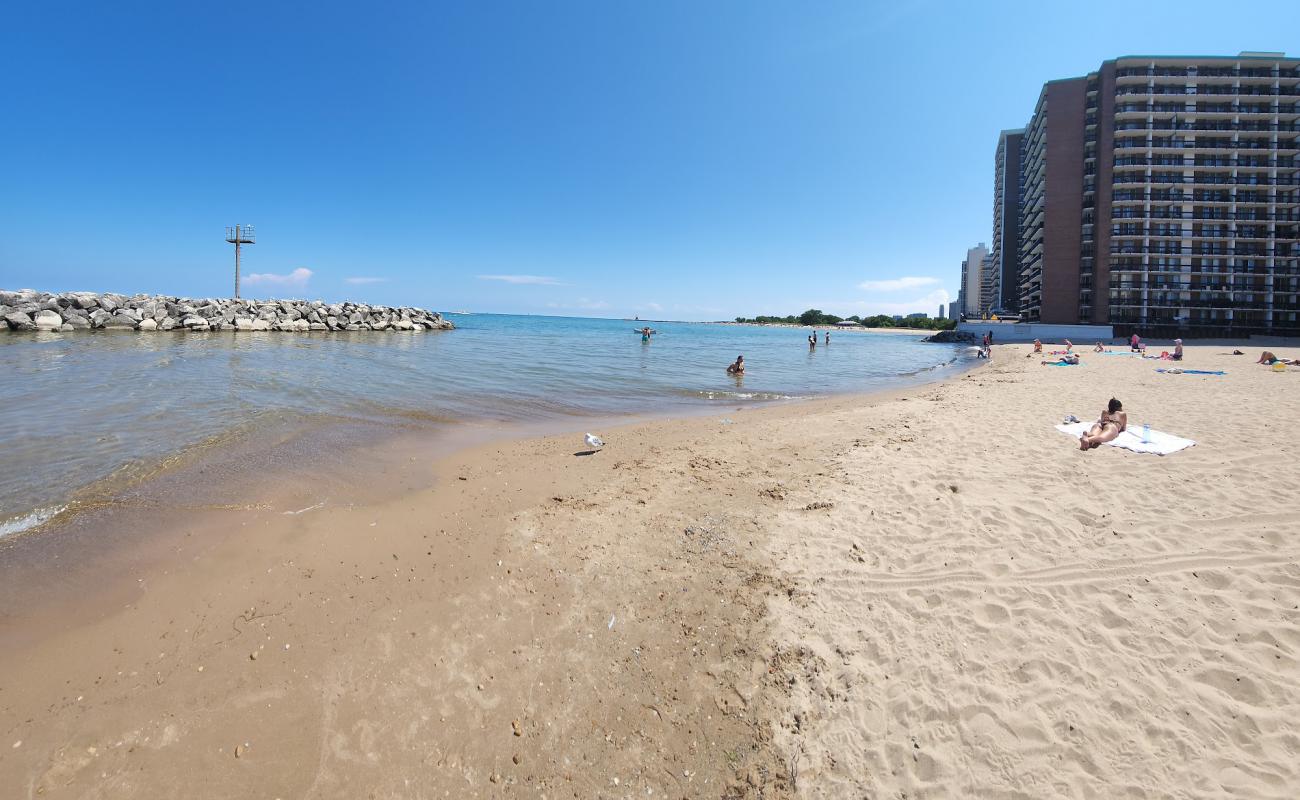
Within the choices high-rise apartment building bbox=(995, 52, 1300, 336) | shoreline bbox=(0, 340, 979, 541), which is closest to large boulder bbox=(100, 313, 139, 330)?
shoreline bbox=(0, 340, 979, 541)

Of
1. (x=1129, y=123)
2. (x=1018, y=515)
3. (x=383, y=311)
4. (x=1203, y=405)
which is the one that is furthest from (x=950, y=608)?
(x=1129, y=123)

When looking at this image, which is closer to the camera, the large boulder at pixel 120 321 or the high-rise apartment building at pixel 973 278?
the large boulder at pixel 120 321

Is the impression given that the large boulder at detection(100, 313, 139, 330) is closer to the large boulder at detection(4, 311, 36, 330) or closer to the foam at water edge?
the large boulder at detection(4, 311, 36, 330)

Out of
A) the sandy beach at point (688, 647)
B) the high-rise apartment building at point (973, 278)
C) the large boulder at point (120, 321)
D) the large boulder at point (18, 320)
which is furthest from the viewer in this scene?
the high-rise apartment building at point (973, 278)

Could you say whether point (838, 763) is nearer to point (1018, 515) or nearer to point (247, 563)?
point (1018, 515)

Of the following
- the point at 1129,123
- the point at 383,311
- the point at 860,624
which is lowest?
the point at 860,624

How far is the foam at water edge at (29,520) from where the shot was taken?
18.1ft

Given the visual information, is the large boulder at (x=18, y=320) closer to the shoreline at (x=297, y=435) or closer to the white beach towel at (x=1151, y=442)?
the shoreline at (x=297, y=435)

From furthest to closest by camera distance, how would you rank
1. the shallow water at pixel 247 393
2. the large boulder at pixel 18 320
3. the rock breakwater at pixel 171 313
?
the rock breakwater at pixel 171 313, the large boulder at pixel 18 320, the shallow water at pixel 247 393

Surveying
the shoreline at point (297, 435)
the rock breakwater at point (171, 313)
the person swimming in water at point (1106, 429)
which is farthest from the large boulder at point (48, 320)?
the person swimming in water at point (1106, 429)

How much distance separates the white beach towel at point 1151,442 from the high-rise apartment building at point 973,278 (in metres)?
161

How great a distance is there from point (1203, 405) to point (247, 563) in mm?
18947

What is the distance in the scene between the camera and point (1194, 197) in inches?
2552

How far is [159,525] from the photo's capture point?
227 inches
